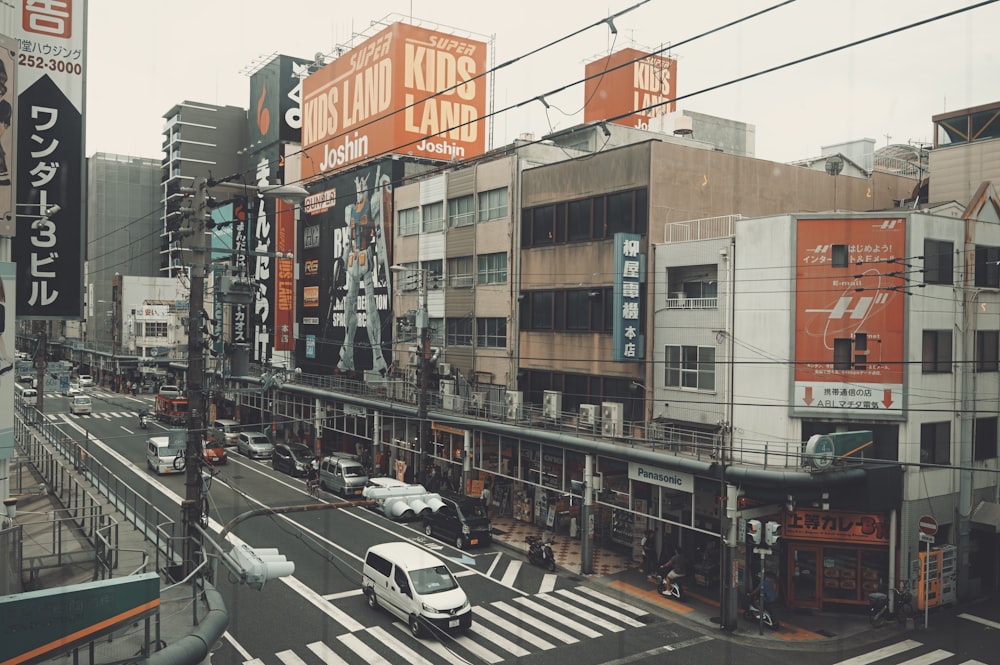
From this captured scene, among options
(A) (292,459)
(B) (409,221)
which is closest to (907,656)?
(A) (292,459)

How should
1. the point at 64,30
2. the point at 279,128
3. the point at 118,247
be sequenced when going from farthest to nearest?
the point at 118,247 < the point at 279,128 < the point at 64,30

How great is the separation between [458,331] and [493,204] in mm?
7458

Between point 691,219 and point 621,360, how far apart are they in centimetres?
679

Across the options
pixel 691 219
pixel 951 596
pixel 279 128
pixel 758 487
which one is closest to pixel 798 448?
pixel 758 487

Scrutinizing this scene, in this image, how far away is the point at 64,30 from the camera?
1948 cm

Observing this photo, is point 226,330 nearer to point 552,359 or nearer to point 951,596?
point 552,359

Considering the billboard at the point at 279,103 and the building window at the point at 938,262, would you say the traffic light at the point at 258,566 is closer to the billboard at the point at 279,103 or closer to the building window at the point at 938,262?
the building window at the point at 938,262

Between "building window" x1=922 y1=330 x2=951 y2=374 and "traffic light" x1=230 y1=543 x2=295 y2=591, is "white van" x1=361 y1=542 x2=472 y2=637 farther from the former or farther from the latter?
"building window" x1=922 y1=330 x2=951 y2=374

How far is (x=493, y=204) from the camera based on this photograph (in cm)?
4000

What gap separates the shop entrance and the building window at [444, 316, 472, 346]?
20.7 metres

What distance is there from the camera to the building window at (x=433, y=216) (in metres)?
44.2

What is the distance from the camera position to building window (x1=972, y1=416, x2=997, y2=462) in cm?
2757

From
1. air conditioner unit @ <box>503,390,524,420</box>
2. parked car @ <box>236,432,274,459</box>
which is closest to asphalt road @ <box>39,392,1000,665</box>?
air conditioner unit @ <box>503,390,524,420</box>

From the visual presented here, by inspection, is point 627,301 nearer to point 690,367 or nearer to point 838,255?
point 690,367
